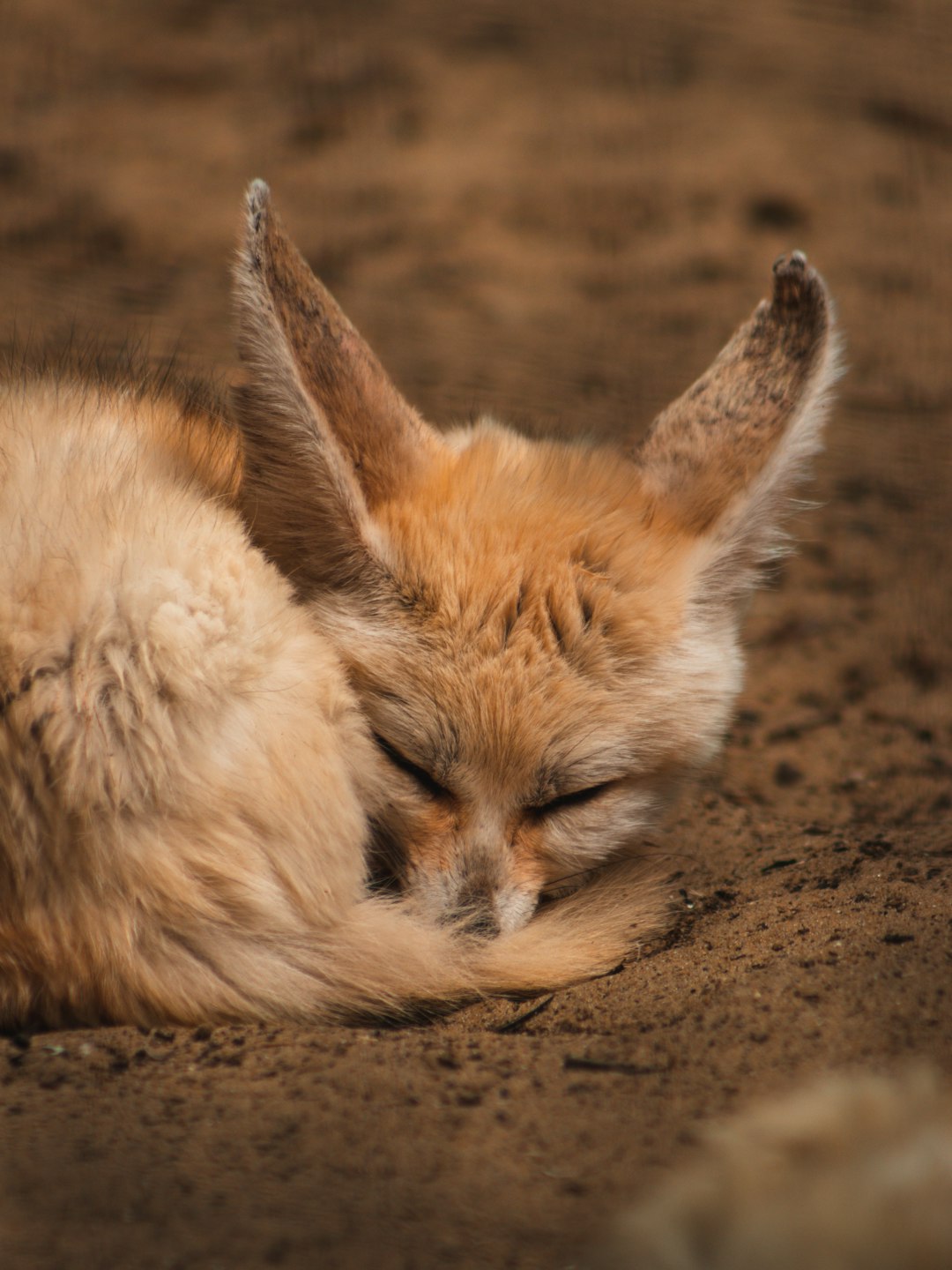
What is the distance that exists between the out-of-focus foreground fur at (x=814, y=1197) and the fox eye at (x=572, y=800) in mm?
1036

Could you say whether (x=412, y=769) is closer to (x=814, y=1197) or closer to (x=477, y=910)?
(x=477, y=910)

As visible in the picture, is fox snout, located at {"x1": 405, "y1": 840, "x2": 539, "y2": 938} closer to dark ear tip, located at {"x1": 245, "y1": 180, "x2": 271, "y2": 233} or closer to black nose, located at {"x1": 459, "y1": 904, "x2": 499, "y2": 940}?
black nose, located at {"x1": 459, "y1": 904, "x2": 499, "y2": 940}

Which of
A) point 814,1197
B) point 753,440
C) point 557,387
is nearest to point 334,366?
point 753,440

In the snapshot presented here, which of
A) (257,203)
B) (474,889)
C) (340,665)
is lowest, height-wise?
(474,889)

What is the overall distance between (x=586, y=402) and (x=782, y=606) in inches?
56.4

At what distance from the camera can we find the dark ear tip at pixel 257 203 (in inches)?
101

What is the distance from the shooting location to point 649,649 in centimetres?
280

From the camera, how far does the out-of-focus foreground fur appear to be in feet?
5.08

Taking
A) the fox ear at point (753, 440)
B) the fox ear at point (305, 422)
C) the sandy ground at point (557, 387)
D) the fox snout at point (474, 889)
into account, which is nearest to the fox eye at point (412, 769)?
the fox snout at point (474, 889)

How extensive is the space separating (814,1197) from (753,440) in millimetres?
1832

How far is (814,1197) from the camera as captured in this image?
5.31 ft

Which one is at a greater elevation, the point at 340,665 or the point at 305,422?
the point at 305,422

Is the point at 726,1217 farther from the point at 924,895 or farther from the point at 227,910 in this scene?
the point at 924,895

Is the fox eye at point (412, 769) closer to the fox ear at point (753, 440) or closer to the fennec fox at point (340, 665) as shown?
the fennec fox at point (340, 665)
